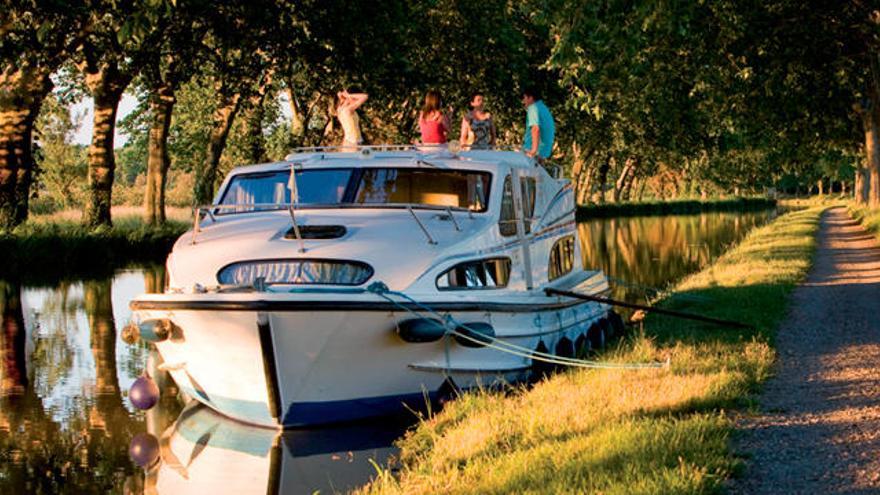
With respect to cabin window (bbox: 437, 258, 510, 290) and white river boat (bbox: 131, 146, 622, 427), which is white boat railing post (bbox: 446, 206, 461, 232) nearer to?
white river boat (bbox: 131, 146, 622, 427)

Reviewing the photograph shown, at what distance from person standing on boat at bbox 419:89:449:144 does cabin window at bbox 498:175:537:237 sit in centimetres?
163

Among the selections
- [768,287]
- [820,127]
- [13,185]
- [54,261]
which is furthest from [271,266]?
[820,127]

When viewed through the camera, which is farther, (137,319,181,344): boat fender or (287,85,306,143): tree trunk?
(287,85,306,143): tree trunk

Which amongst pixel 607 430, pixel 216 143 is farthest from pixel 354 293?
pixel 216 143

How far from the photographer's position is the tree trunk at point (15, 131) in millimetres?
28219

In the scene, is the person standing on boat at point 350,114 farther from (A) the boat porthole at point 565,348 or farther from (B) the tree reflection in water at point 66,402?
(A) the boat porthole at point 565,348

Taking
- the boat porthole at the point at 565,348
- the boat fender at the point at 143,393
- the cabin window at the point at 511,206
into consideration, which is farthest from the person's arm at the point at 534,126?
the boat fender at the point at 143,393

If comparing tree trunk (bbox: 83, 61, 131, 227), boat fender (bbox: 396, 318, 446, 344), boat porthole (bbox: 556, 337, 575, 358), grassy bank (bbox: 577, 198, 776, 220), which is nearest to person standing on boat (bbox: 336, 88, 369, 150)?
boat porthole (bbox: 556, 337, 575, 358)

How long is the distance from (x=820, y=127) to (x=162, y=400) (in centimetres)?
3799

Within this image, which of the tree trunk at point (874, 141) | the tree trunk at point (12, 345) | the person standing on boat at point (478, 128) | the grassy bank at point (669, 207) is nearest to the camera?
the tree trunk at point (12, 345)

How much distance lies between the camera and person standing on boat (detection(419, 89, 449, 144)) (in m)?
14.4

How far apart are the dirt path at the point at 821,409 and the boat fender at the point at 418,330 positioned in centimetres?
274

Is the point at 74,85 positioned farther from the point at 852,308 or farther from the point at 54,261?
the point at 852,308

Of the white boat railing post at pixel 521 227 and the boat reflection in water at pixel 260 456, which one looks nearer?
the boat reflection in water at pixel 260 456
